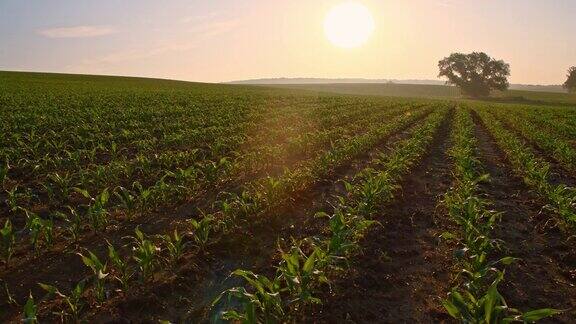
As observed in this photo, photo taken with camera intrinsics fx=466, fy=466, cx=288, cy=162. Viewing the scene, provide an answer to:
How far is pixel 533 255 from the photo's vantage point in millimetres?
6711

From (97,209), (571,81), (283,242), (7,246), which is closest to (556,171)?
(283,242)

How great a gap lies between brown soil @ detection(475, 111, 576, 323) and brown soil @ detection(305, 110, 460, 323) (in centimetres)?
85

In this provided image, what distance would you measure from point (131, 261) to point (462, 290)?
4.17 m

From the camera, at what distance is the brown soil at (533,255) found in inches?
213

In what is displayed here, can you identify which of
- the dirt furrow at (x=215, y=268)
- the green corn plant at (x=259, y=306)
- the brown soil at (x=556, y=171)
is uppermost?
the green corn plant at (x=259, y=306)

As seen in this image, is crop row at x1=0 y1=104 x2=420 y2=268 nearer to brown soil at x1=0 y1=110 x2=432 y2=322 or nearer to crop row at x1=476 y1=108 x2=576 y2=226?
brown soil at x1=0 y1=110 x2=432 y2=322

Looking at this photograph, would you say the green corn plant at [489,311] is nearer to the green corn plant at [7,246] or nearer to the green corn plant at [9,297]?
the green corn plant at [9,297]

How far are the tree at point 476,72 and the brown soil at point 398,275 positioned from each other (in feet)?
315

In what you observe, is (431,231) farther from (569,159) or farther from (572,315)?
(569,159)

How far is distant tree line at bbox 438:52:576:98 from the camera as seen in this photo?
95375mm

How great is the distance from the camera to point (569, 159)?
13.7 m

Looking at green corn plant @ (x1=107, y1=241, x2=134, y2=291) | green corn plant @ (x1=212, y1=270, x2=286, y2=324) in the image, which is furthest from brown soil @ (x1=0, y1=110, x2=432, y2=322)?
green corn plant @ (x1=212, y1=270, x2=286, y2=324)

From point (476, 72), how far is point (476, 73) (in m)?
0.27

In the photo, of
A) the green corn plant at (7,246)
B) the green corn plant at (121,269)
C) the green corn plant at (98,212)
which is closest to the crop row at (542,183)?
the green corn plant at (121,269)
